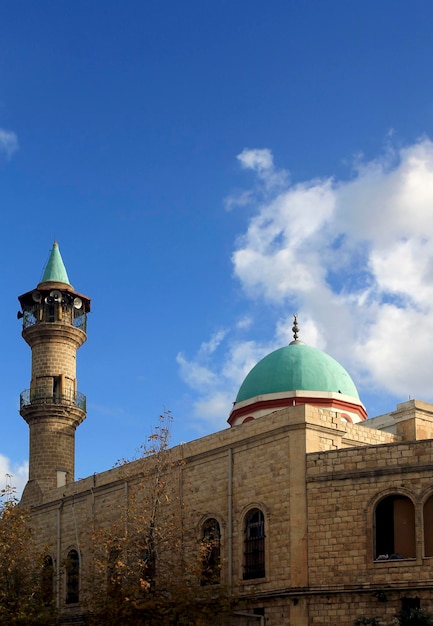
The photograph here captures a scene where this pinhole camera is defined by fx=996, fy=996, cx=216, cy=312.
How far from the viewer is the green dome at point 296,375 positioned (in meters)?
30.4

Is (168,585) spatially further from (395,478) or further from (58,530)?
(58,530)

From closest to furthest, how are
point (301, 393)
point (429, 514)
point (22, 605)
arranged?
1. point (429, 514)
2. point (22, 605)
3. point (301, 393)

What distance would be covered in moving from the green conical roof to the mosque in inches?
352

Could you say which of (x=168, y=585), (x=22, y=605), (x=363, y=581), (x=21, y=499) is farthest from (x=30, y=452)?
(x=363, y=581)

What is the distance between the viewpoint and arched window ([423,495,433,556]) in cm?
2089

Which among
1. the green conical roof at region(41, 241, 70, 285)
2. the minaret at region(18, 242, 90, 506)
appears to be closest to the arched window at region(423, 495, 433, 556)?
the minaret at region(18, 242, 90, 506)

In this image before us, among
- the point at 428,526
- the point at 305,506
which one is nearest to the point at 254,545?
the point at 305,506

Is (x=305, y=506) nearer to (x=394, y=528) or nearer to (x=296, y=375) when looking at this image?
(x=394, y=528)

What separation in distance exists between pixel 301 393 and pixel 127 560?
27.1 feet

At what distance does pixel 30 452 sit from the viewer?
34.3 meters

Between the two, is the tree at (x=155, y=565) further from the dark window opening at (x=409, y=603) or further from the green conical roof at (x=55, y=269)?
the green conical roof at (x=55, y=269)

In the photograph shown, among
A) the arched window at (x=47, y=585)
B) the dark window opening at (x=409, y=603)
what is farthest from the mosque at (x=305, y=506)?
the arched window at (x=47, y=585)

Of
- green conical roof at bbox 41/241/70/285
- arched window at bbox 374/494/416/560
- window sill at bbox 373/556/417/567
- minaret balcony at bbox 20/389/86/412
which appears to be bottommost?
window sill at bbox 373/556/417/567

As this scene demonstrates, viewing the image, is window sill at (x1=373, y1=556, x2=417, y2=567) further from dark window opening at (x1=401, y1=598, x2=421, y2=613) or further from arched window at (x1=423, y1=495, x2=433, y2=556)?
dark window opening at (x1=401, y1=598, x2=421, y2=613)
